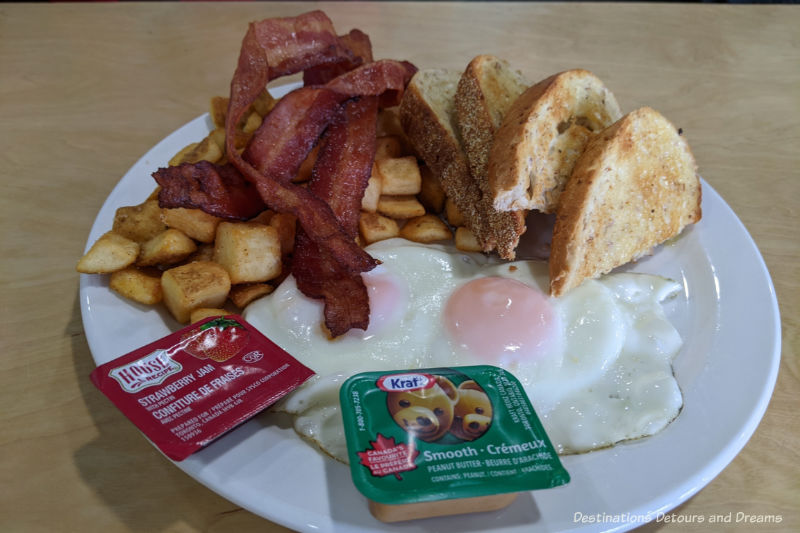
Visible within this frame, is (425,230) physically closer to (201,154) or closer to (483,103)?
(483,103)

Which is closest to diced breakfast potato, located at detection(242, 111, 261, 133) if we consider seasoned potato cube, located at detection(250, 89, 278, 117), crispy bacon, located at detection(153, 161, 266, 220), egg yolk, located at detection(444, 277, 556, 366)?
seasoned potato cube, located at detection(250, 89, 278, 117)

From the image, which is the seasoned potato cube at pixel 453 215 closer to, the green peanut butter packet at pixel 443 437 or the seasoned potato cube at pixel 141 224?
the green peanut butter packet at pixel 443 437

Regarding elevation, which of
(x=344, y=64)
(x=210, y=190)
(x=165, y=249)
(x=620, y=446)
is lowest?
(x=620, y=446)

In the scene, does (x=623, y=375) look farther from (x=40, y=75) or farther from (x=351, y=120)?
(x=40, y=75)

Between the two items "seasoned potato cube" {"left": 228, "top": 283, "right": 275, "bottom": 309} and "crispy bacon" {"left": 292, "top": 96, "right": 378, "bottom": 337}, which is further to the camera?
"seasoned potato cube" {"left": 228, "top": 283, "right": 275, "bottom": 309}

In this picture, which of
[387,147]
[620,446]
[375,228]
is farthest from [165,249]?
[620,446]

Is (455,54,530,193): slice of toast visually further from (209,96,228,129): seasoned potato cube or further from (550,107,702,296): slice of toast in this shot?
(209,96,228,129): seasoned potato cube

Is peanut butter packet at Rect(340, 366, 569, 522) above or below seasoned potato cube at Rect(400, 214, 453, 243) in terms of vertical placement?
below
